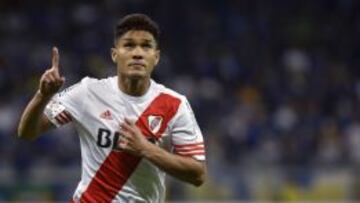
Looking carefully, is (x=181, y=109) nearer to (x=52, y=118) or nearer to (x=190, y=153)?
(x=190, y=153)

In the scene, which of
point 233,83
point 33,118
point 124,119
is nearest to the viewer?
point 124,119

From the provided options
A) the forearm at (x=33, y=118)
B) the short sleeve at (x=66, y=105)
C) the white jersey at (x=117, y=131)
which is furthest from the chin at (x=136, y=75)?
the forearm at (x=33, y=118)

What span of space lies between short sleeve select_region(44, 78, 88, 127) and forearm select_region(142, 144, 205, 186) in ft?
2.18

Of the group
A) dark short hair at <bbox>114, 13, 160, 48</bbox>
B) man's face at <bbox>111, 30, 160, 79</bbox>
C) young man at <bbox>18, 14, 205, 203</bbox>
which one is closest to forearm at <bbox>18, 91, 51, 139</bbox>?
young man at <bbox>18, 14, 205, 203</bbox>

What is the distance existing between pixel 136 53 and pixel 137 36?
11cm

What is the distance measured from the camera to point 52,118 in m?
6.66

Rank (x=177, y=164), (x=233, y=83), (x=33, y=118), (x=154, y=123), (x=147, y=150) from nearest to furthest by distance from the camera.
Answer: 1. (x=147, y=150)
2. (x=177, y=164)
3. (x=33, y=118)
4. (x=154, y=123)
5. (x=233, y=83)

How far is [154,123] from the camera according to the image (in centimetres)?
661

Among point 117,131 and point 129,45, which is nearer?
point 129,45

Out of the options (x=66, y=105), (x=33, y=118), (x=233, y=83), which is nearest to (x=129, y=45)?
(x=66, y=105)

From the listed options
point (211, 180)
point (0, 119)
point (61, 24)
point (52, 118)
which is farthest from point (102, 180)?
point (61, 24)

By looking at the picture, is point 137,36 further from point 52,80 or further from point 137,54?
point 52,80

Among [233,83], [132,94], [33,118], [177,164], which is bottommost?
[177,164]

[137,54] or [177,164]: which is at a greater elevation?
[137,54]
